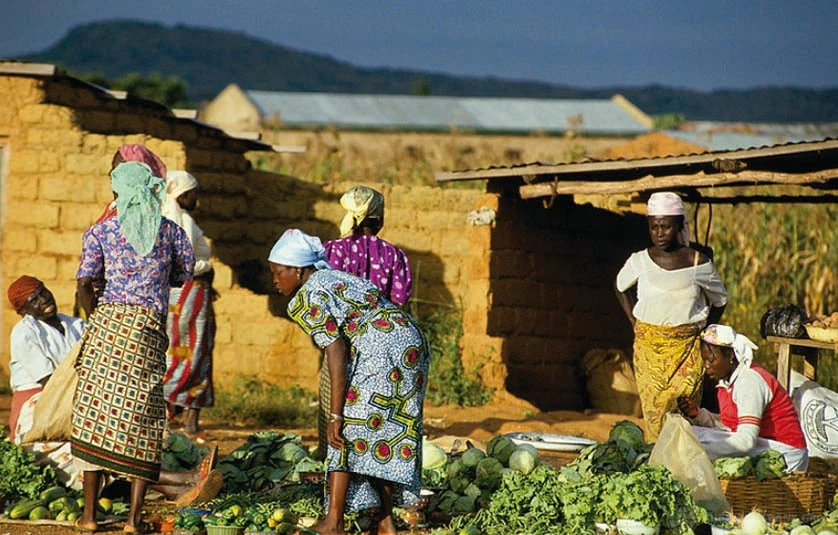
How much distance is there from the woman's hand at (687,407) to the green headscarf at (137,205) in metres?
3.07

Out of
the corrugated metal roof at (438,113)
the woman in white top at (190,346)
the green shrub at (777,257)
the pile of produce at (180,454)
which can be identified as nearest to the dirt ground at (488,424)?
the woman in white top at (190,346)

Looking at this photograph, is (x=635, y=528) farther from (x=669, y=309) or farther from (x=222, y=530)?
(x=222, y=530)

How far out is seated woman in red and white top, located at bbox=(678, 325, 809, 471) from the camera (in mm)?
7023

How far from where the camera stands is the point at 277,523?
638cm

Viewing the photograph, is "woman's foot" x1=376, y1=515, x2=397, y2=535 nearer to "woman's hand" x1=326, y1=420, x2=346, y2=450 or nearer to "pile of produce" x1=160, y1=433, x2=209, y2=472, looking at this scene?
"woman's hand" x1=326, y1=420, x2=346, y2=450

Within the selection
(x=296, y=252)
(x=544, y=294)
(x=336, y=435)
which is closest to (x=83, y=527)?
(x=336, y=435)

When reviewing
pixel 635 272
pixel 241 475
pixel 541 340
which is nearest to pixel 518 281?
pixel 541 340

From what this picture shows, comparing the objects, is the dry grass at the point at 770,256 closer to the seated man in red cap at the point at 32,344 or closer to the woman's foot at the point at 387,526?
the woman's foot at the point at 387,526

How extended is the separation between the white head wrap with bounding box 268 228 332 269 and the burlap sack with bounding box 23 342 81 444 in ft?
4.52

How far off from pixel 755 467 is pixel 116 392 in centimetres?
332

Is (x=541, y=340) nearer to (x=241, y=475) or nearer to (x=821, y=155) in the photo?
(x=821, y=155)

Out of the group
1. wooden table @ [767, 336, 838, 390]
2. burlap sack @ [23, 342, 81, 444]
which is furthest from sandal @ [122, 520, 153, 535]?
wooden table @ [767, 336, 838, 390]

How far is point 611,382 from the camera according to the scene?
483 inches

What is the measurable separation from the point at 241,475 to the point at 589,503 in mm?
2214
